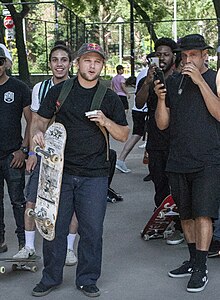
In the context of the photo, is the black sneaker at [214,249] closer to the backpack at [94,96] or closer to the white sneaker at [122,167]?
the backpack at [94,96]

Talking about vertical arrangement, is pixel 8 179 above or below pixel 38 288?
above

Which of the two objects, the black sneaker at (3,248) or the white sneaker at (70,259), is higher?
the white sneaker at (70,259)

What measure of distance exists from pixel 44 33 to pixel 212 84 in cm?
2459

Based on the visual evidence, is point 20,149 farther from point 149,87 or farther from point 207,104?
point 207,104

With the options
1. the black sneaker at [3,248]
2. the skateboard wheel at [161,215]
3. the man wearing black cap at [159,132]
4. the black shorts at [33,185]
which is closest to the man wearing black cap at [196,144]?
the skateboard wheel at [161,215]

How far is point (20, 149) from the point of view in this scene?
5.91 metres

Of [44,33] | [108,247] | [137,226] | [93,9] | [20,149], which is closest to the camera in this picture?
[20,149]

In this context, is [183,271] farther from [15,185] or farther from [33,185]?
[15,185]

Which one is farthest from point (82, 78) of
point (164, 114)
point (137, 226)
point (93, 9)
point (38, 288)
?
point (93, 9)

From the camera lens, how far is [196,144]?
5059 millimetres

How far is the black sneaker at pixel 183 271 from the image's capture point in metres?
5.41

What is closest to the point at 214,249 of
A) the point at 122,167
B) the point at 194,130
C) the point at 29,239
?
the point at 194,130

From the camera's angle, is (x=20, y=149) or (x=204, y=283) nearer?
(x=204, y=283)

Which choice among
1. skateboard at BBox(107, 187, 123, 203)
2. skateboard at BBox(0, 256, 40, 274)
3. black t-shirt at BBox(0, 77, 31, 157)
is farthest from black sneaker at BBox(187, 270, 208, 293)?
skateboard at BBox(107, 187, 123, 203)
